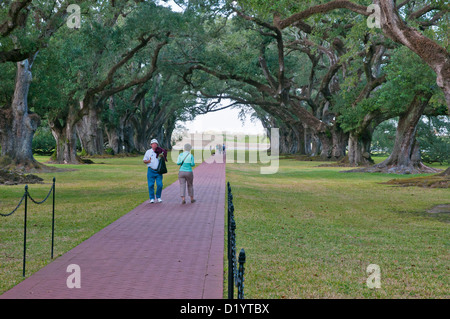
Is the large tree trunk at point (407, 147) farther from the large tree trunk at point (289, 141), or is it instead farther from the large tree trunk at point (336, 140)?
the large tree trunk at point (289, 141)

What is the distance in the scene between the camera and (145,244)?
898 centimetres

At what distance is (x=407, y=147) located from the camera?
29906 millimetres

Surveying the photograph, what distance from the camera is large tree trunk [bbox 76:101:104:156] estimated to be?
157 feet

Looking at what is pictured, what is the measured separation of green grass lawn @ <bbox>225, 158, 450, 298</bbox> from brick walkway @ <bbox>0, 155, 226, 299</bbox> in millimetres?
610

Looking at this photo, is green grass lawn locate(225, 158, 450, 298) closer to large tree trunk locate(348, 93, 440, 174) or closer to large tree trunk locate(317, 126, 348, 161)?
large tree trunk locate(348, 93, 440, 174)

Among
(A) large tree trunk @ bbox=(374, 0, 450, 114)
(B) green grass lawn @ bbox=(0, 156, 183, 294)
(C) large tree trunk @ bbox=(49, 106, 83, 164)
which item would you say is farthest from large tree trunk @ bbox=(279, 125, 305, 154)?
(A) large tree trunk @ bbox=(374, 0, 450, 114)

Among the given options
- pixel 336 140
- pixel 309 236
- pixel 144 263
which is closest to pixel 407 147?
pixel 336 140

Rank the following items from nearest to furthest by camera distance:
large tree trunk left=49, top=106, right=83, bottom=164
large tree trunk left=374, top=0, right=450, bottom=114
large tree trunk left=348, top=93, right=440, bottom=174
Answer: large tree trunk left=374, top=0, right=450, bottom=114, large tree trunk left=348, top=93, right=440, bottom=174, large tree trunk left=49, top=106, right=83, bottom=164

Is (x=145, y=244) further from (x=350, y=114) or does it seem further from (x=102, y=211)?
(x=350, y=114)

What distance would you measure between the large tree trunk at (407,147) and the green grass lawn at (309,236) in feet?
30.8

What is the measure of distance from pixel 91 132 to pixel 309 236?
42.1m

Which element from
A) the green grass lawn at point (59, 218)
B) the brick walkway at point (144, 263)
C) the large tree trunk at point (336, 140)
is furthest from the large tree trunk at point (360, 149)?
the brick walkway at point (144, 263)

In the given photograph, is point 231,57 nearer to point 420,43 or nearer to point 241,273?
point 420,43

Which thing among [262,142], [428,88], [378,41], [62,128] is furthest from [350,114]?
[262,142]
